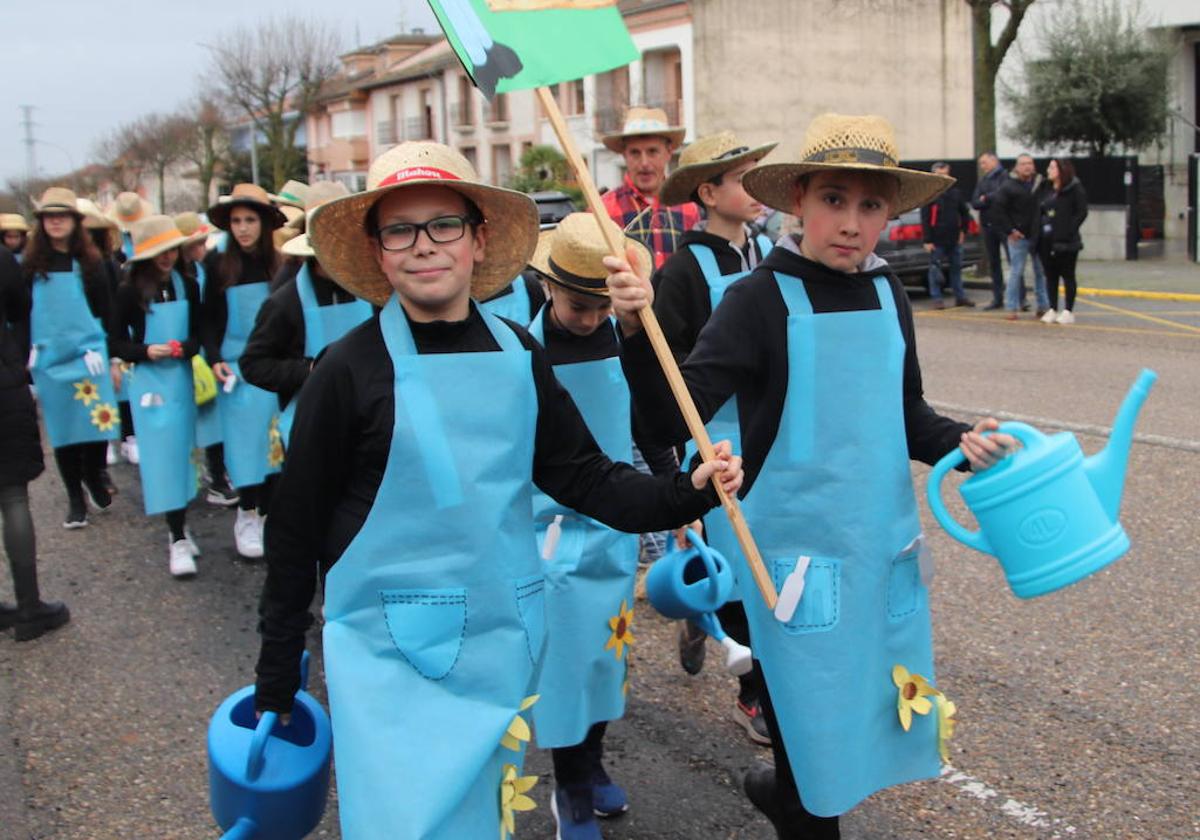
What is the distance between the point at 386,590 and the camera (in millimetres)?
2533

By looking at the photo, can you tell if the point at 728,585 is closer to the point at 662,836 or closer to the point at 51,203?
the point at 662,836

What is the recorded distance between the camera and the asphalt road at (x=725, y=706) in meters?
3.79

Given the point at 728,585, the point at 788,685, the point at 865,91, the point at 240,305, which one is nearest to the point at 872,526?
the point at 788,685

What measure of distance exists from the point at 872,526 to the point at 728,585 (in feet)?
3.35

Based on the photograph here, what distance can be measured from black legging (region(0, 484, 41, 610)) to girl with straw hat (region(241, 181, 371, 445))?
1.21 metres

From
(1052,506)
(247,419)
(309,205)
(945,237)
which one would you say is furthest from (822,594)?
(945,237)

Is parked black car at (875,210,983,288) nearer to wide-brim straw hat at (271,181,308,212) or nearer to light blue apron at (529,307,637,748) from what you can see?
wide-brim straw hat at (271,181,308,212)

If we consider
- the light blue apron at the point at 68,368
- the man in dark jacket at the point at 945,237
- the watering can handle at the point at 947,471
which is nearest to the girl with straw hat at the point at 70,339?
the light blue apron at the point at 68,368

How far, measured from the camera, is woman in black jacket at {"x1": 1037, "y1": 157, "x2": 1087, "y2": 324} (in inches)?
553

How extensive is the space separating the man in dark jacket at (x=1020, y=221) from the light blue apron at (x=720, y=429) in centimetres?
1107

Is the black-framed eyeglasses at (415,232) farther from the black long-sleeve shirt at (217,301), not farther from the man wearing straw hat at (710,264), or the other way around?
the black long-sleeve shirt at (217,301)

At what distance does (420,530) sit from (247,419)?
15.0 ft

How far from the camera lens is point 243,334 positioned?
6.99 metres

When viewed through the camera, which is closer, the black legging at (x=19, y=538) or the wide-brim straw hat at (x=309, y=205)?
the wide-brim straw hat at (x=309, y=205)
